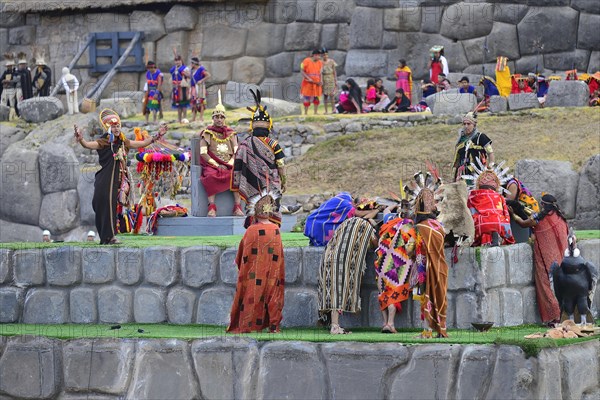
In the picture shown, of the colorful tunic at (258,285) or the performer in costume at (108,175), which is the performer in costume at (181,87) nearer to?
the performer in costume at (108,175)

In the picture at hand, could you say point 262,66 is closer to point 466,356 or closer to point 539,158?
point 539,158

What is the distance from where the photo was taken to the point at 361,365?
516 inches

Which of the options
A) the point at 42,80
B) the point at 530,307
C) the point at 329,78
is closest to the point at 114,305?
the point at 530,307

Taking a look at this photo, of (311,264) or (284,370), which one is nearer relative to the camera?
(284,370)

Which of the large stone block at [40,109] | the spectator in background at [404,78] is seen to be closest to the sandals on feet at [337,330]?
the spectator in background at [404,78]

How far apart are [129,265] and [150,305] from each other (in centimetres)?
46

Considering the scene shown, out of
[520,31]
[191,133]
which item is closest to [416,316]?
[191,133]

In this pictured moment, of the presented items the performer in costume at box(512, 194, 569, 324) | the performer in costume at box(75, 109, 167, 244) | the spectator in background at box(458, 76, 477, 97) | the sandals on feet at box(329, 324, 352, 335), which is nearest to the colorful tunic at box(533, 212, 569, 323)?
the performer in costume at box(512, 194, 569, 324)

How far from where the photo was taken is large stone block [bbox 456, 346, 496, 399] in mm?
12719

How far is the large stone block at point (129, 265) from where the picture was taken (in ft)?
51.4

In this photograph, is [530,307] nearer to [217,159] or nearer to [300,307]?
[300,307]

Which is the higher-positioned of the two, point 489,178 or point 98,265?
point 489,178

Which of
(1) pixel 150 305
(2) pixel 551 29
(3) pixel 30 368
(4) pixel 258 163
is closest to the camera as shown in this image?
(3) pixel 30 368

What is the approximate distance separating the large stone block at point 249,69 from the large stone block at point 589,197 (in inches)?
508
